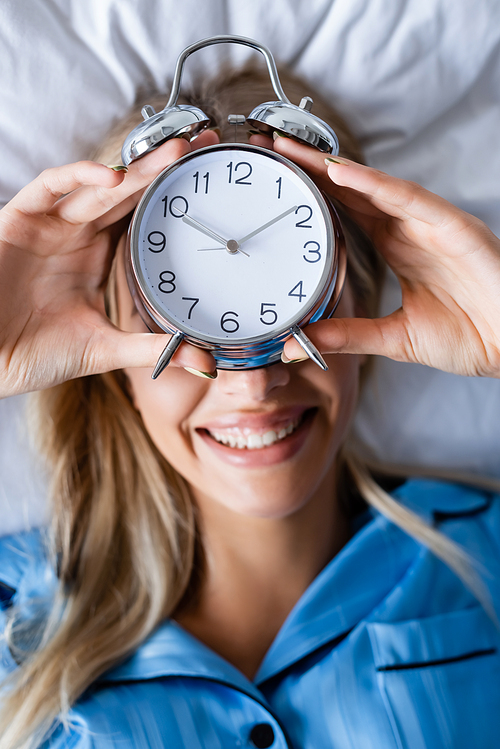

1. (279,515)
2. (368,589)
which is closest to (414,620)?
(368,589)

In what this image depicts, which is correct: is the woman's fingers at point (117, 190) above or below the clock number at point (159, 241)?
above

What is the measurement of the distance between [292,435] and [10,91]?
852mm

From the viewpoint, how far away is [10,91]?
3.91ft

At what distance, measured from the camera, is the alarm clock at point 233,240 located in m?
0.87

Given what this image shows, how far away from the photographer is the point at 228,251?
87 cm

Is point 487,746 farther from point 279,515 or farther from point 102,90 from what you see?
point 102,90

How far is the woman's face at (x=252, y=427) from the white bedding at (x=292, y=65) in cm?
41

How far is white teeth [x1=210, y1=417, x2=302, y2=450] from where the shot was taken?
111cm

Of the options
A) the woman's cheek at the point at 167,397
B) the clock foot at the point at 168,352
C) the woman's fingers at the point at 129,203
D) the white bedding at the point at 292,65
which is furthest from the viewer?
→ the white bedding at the point at 292,65

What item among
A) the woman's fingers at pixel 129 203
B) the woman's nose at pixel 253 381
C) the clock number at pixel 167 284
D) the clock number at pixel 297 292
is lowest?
the woman's nose at pixel 253 381

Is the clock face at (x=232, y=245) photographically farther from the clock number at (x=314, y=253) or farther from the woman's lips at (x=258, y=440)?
the woman's lips at (x=258, y=440)

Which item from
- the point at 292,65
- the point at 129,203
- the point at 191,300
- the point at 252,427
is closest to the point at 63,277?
the point at 129,203

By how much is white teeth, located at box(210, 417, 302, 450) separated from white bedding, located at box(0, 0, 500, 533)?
542 millimetres

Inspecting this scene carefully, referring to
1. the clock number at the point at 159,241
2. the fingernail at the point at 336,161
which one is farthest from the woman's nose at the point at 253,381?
the fingernail at the point at 336,161
